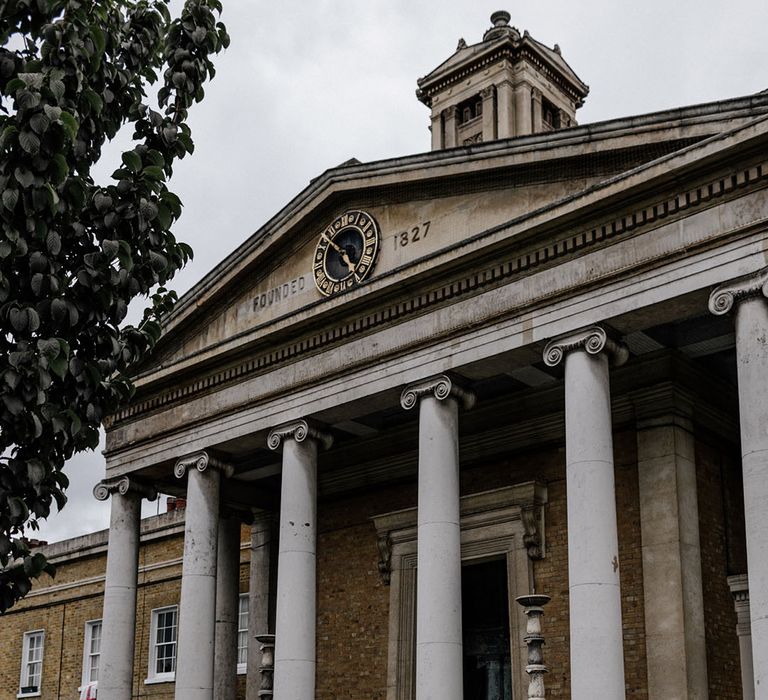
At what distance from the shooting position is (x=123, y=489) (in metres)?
21.0

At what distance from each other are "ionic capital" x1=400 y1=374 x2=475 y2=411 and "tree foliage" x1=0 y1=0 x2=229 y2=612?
637 centimetres

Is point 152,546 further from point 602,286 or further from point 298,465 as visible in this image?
point 602,286

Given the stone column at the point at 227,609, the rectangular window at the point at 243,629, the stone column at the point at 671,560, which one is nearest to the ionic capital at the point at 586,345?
the stone column at the point at 671,560

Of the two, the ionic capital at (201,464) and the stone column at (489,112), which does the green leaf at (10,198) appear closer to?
the ionic capital at (201,464)

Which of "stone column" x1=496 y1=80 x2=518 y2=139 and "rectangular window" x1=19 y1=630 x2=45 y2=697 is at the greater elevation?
"stone column" x1=496 y1=80 x2=518 y2=139

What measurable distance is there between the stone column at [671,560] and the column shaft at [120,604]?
879 cm

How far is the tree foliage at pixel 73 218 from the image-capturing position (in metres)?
8.27

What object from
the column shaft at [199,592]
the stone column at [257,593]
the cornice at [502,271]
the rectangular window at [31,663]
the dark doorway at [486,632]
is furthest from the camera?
the rectangular window at [31,663]

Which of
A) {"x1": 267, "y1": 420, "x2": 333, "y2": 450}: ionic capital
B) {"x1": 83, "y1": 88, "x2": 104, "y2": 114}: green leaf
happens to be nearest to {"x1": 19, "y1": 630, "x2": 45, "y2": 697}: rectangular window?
{"x1": 267, "y1": 420, "x2": 333, "y2": 450}: ionic capital

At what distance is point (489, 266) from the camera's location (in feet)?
52.0

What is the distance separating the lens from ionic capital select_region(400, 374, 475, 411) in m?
16.1

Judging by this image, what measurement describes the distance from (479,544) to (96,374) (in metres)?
11.0

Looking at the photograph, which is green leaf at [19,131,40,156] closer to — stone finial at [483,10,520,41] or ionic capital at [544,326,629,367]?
ionic capital at [544,326,629,367]

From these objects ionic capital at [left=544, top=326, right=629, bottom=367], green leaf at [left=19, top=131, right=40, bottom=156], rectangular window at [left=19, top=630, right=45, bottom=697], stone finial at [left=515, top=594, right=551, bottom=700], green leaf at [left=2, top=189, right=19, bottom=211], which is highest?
ionic capital at [left=544, top=326, right=629, bottom=367]
